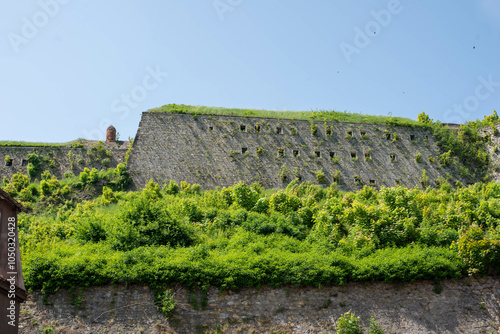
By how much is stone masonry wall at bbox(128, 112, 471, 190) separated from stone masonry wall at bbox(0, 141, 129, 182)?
2.64 m

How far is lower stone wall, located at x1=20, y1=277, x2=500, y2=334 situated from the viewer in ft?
48.3

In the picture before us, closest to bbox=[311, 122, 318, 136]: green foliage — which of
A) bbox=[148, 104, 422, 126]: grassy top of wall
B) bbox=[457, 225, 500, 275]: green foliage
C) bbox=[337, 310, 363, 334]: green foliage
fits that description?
bbox=[148, 104, 422, 126]: grassy top of wall

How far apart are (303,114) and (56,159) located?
15.4 meters

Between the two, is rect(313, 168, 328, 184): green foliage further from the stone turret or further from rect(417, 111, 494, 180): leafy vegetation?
the stone turret

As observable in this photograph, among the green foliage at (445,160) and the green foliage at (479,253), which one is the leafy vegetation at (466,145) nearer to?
the green foliage at (445,160)

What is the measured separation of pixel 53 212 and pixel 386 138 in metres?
19.9

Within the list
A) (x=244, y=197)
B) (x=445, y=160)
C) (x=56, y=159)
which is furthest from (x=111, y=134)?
(x=445, y=160)

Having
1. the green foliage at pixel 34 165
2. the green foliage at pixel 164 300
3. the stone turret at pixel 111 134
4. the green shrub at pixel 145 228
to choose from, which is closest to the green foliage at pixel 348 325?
the green foliage at pixel 164 300

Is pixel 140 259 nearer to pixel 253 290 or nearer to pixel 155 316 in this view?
pixel 155 316

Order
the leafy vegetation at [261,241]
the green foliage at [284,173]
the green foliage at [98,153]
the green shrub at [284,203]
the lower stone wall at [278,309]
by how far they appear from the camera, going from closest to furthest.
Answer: the lower stone wall at [278,309]
the leafy vegetation at [261,241]
the green shrub at [284,203]
the green foliage at [284,173]
the green foliage at [98,153]

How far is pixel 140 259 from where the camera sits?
15977 mm

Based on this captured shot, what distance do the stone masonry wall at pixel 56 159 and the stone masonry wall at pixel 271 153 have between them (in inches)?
104

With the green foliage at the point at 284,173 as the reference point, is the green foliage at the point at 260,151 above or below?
above

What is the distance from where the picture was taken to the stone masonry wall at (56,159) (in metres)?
28.2
